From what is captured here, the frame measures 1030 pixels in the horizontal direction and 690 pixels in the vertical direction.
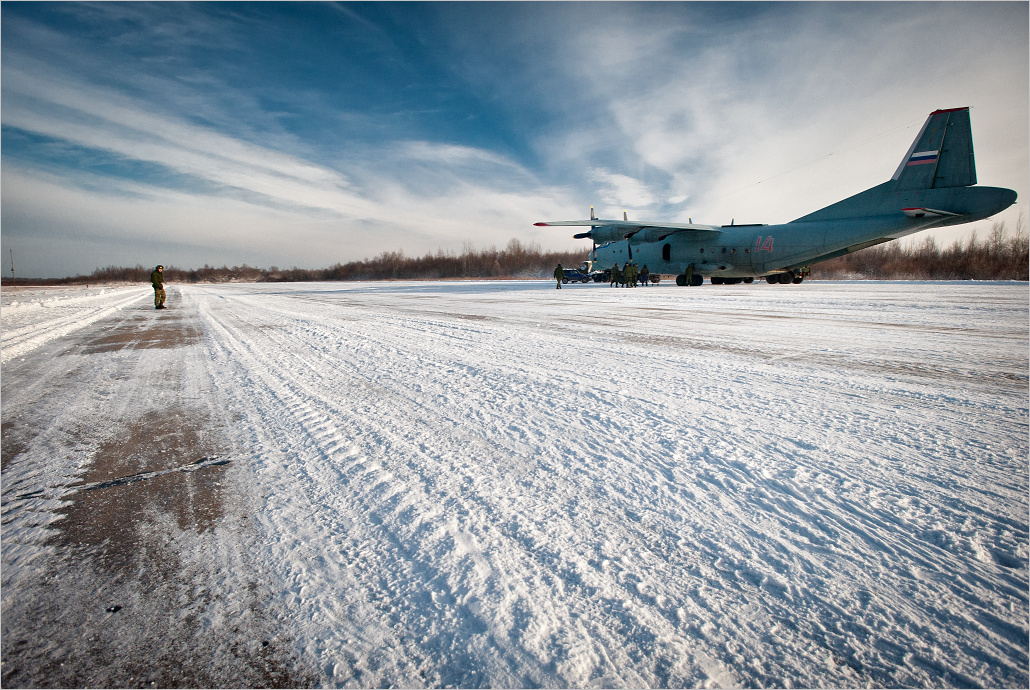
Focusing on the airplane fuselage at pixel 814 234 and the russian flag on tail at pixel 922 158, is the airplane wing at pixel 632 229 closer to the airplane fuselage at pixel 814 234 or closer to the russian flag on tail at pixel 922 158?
the airplane fuselage at pixel 814 234

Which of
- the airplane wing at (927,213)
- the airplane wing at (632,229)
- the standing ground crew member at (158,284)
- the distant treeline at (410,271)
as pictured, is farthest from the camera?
the distant treeline at (410,271)

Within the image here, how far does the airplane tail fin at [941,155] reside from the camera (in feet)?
49.4

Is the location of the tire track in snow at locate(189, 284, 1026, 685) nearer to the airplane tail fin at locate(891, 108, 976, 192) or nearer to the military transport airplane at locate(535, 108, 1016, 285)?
the military transport airplane at locate(535, 108, 1016, 285)

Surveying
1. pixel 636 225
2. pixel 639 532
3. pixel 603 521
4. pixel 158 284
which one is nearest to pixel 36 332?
pixel 158 284

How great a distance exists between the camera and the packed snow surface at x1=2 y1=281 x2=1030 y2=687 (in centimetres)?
106

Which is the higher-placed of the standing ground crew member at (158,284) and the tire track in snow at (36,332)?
the standing ground crew member at (158,284)

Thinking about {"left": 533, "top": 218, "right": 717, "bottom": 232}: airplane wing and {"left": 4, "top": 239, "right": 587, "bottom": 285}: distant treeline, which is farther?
{"left": 4, "top": 239, "right": 587, "bottom": 285}: distant treeline

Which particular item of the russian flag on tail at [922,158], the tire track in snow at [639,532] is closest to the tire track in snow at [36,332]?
the tire track in snow at [639,532]

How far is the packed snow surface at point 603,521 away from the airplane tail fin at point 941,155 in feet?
56.1

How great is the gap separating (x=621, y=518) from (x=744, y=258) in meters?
21.4

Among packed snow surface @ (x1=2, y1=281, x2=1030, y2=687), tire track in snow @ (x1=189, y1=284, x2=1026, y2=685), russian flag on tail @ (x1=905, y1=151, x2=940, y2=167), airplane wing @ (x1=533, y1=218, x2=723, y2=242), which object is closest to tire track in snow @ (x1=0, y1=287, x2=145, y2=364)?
packed snow surface @ (x1=2, y1=281, x2=1030, y2=687)

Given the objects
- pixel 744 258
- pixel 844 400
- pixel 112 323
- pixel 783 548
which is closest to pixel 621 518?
pixel 783 548

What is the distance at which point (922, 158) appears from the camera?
1570 cm

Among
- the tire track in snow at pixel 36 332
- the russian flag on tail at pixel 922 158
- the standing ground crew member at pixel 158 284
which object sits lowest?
the tire track in snow at pixel 36 332
